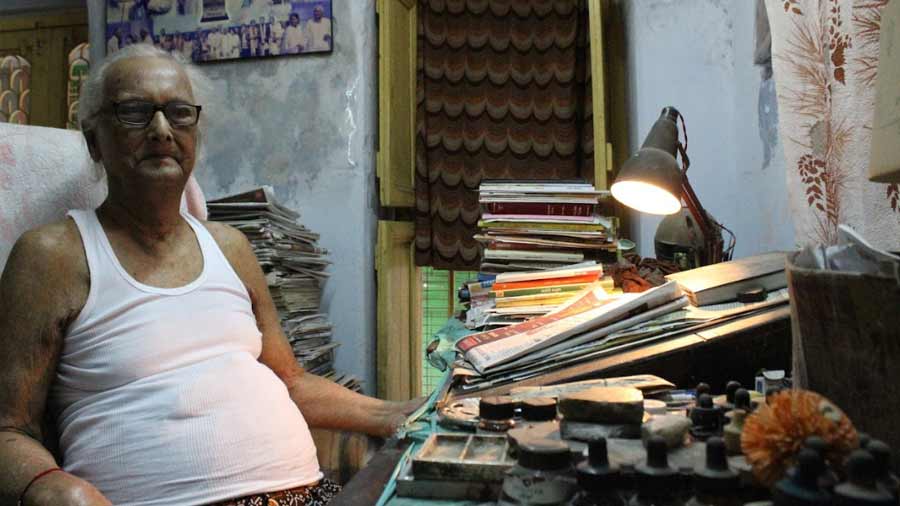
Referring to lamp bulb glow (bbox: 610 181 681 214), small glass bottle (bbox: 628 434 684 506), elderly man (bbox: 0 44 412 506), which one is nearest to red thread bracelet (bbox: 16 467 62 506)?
elderly man (bbox: 0 44 412 506)

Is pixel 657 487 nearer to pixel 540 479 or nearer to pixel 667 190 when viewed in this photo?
pixel 540 479

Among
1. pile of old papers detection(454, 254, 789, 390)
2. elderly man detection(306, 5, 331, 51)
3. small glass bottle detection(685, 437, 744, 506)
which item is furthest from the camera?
elderly man detection(306, 5, 331, 51)

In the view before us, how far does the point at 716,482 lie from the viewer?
0.54 metres

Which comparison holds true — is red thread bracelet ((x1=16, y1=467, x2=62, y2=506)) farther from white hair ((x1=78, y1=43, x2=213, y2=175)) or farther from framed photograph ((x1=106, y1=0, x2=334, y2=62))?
framed photograph ((x1=106, y1=0, x2=334, y2=62))

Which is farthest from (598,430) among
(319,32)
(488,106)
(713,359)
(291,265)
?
(488,106)

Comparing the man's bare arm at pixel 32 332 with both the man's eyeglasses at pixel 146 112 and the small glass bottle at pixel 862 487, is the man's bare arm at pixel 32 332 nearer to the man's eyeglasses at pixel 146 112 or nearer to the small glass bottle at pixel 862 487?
the man's eyeglasses at pixel 146 112

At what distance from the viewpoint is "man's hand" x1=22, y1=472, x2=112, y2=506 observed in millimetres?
1160

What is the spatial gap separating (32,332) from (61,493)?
0.35 metres

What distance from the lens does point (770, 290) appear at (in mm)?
1458

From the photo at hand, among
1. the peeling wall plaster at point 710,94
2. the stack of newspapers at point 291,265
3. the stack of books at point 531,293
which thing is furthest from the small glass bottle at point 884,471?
the stack of newspapers at point 291,265

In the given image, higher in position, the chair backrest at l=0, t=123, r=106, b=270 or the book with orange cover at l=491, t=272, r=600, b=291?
the chair backrest at l=0, t=123, r=106, b=270

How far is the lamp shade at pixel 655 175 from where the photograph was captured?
1576 millimetres

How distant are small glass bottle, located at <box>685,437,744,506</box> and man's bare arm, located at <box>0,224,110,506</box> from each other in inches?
43.6

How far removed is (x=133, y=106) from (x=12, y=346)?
58cm
